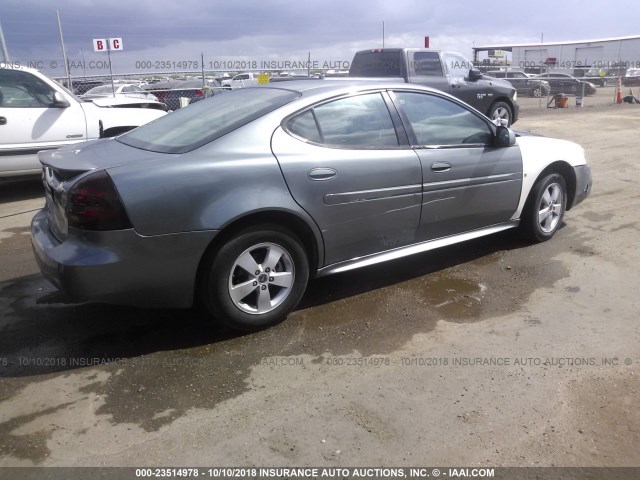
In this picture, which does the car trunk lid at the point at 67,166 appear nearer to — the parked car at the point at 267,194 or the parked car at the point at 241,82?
the parked car at the point at 267,194

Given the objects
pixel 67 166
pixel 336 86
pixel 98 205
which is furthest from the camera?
pixel 336 86

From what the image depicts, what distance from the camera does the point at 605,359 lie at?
127 inches

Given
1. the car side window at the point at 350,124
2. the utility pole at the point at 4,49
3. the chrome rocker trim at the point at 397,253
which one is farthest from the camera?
the utility pole at the point at 4,49

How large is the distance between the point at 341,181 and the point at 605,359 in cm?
191

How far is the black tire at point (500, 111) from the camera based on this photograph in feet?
42.1

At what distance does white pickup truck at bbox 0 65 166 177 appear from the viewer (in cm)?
684

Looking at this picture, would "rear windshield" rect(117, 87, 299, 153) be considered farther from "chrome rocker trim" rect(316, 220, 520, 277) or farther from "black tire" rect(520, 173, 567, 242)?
"black tire" rect(520, 173, 567, 242)

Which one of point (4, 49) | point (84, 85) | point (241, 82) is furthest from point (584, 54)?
point (4, 49)

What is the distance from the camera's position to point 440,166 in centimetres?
413

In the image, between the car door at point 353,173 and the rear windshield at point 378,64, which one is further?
the rear windshield at point 378,64

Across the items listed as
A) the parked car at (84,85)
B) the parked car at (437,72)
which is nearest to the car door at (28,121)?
the parked car at (437,72)

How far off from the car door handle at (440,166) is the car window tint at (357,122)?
35 cm

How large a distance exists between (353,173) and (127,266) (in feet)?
5.08

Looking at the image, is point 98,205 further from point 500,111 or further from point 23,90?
point 500,111
